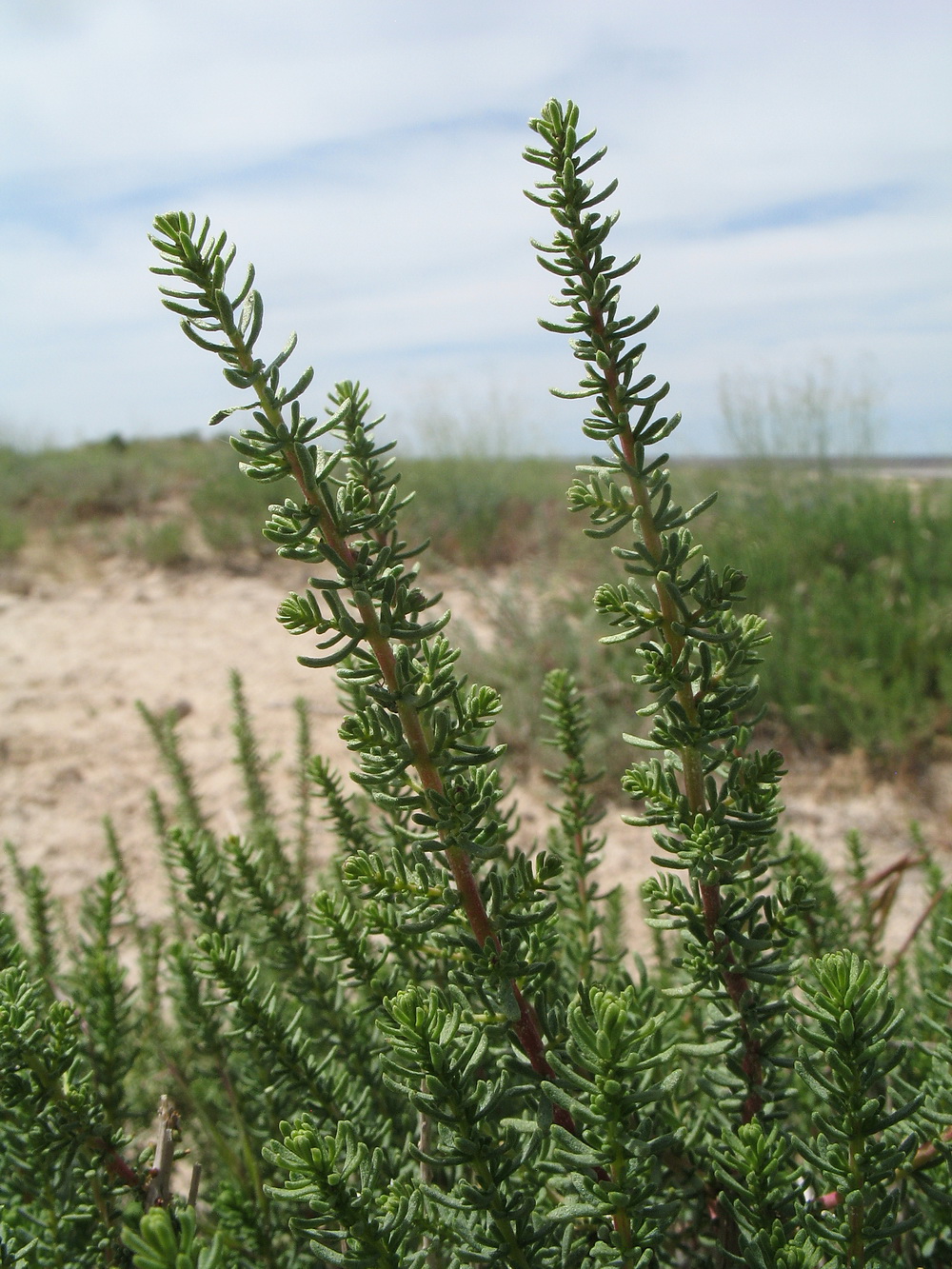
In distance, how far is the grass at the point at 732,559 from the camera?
15.1ft

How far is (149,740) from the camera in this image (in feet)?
17.5

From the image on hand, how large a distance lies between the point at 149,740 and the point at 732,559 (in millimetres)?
3498

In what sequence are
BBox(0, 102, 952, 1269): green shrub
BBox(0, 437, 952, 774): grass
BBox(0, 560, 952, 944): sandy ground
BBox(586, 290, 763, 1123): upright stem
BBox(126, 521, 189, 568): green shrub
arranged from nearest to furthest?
BBox(0, 102, 952, 1269): green shrub → BBox(586, 290, 763, 1123): upright stem → BBox(0, 560, 952, 944): sandy ground → BBox(0, 437, 952, 774): grass → BBox(126, 521, 189, 568): green shrub

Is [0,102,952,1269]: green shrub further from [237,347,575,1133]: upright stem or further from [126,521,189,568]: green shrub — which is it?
[126,521,189,568]: green shrub

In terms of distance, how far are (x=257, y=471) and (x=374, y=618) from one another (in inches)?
5.8

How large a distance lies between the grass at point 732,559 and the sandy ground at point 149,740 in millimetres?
338

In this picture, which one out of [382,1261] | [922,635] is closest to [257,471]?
[382,1261]

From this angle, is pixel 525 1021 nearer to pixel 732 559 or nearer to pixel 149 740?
pixel 149 740

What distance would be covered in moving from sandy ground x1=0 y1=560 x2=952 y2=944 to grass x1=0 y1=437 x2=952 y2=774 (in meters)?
0.34

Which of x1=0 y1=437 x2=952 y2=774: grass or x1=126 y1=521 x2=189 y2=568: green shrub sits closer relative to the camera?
x1=0 y1=437 x2=952 y2=774: grass

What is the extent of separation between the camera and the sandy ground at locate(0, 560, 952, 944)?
4176 mm

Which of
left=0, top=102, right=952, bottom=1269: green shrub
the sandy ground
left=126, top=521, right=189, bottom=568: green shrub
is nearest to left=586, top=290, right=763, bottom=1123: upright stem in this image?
left=0, top=102, right=952, bottom=1269: green shrub

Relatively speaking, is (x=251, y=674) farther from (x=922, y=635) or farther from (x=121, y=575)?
(x=922, y=635)

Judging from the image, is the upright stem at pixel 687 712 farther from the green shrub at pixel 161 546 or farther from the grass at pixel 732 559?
the green shrub at pixel 161 546
